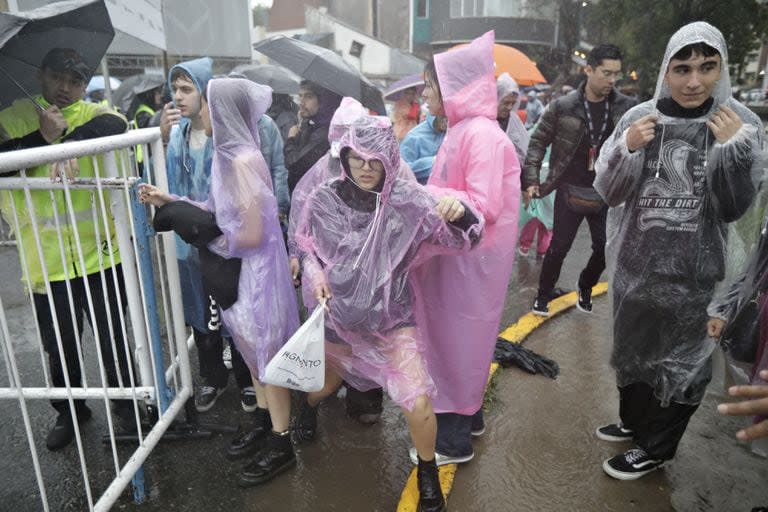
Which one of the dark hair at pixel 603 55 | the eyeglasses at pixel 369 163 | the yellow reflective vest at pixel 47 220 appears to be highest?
the dark hair at pixel 603 55

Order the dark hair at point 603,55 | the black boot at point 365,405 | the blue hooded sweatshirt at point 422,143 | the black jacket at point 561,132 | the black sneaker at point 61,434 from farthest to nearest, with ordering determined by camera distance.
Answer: the black jacket at point 561,132 < the dark hair at point 603,55 < the blue hooded sweatshirt at point 422,143 < the black boot at point 365,405 < the black sneaker at point 61,434

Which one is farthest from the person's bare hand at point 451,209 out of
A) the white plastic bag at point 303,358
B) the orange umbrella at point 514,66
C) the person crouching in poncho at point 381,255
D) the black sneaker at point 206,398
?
the orange umbrella at point 514,66

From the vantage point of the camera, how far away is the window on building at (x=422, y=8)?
87.8 ft

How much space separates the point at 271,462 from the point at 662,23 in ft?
50.4

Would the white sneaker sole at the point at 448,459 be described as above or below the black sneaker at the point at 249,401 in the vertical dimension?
below

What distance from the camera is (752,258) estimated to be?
1.99 meters

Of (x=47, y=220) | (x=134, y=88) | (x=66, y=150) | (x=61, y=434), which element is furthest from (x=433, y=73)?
(x=134, y=88)

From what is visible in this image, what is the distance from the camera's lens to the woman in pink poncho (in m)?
2.21

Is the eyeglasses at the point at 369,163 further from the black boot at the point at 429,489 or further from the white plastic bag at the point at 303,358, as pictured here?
the black boot at the point at 429,489

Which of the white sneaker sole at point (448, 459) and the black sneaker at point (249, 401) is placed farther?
the black sneaker at point (249, 401)

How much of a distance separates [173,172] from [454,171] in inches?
60.2

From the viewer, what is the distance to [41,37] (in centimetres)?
235

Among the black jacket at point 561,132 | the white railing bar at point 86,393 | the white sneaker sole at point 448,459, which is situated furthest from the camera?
the black jacket at point 561,132

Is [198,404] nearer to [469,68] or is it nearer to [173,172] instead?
[173,172]
